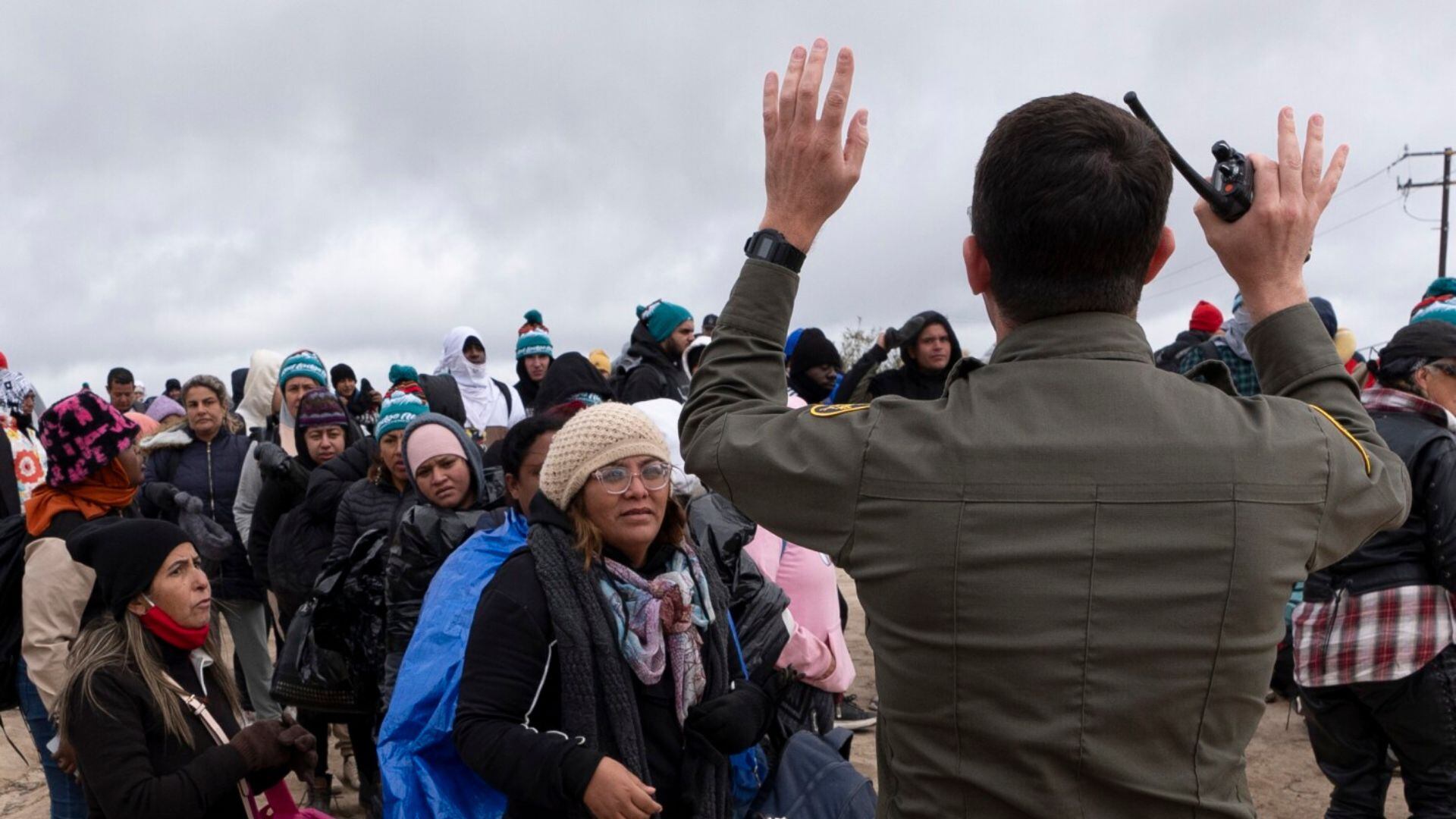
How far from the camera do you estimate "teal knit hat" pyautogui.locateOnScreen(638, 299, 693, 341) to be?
619cm

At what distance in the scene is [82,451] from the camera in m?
3.99

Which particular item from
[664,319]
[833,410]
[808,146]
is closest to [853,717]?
[664,319]

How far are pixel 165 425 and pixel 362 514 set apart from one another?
2.53m

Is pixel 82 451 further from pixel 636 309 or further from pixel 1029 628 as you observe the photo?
pixel 1029 628

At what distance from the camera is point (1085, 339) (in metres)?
1.33

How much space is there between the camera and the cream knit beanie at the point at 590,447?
9.12 ft

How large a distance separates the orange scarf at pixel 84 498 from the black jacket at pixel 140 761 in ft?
4.36

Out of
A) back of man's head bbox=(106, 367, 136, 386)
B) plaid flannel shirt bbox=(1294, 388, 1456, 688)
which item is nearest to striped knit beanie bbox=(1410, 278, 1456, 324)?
plaid flannel shirt bbox=(1294, 388, 1456, 688)

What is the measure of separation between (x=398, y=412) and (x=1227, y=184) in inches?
174

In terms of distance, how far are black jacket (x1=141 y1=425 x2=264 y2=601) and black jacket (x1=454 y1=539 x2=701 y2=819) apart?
4.19 meters

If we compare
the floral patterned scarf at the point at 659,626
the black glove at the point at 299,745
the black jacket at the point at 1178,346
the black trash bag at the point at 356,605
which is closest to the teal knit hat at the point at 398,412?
the black trash bag at the point at 356,605

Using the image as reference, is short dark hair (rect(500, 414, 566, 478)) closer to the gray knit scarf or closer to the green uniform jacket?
the gray knit scarf

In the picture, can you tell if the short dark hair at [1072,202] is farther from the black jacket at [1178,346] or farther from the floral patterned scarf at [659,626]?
the black jacket at [1178,346]

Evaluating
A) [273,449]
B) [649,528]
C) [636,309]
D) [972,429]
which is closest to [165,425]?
[273,449]
